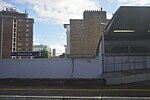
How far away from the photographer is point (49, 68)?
32500 mm

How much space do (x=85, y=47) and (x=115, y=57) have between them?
31.9m

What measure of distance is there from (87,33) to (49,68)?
1289 inches

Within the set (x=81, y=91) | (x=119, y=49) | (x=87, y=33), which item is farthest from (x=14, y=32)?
(x=81, y=91)

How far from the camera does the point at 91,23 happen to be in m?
63.8

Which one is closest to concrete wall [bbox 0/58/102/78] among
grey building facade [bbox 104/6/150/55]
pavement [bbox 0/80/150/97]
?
grey building facade [bbox 104/6/150/55]

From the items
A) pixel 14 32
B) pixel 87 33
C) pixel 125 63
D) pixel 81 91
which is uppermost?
pixel 14 32

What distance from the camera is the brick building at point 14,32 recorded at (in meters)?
112

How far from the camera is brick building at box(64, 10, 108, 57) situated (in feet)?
207

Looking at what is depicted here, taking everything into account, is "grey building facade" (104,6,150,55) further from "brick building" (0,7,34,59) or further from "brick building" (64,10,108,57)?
"brick building" (0,7,34,59)

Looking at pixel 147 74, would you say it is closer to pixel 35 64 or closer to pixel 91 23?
pixel 35 64

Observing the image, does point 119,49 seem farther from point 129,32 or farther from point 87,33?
point 87,33

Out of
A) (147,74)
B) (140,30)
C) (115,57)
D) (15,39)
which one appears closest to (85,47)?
(140,30)

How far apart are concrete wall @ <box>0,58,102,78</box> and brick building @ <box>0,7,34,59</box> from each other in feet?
250

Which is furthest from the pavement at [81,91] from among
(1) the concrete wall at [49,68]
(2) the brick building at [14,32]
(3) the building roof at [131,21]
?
(2) the brick building at [14,32]
